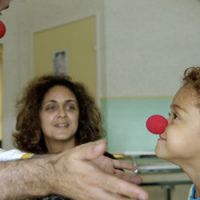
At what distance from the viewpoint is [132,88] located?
3408 millimetres

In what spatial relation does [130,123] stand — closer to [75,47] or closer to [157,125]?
[75,47]

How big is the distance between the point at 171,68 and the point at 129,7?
0.60 m

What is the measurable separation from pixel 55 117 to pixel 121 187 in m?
1.26

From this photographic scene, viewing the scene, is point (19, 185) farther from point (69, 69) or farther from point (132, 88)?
point (69, 69)

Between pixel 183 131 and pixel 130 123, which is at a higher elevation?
pixel 183 131

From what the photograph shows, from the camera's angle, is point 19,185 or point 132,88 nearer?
point 19,185

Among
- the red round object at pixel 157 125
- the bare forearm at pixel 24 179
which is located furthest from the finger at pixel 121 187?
the red round object at pixel 157 125

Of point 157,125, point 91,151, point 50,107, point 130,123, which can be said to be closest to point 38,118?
point 50,107

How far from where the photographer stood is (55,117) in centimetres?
190

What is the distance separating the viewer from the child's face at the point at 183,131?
108cm

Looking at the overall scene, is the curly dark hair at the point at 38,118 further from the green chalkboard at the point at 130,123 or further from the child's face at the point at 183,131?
the green chalkboard at the point at 130,123

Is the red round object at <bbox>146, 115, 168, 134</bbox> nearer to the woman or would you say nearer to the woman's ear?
the woman

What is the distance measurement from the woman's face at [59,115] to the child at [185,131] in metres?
0.79

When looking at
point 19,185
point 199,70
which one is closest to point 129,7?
point 199,70
